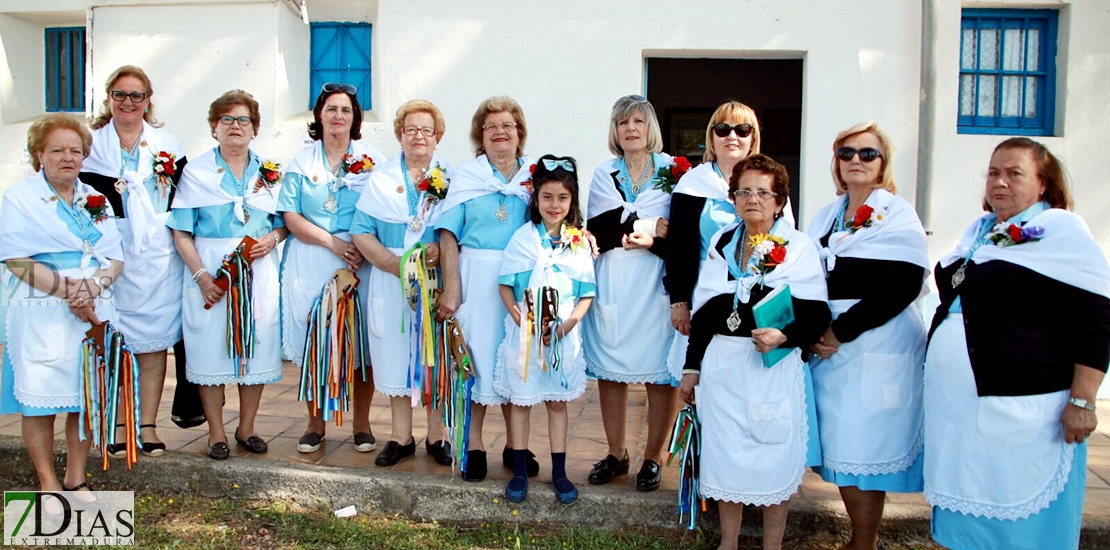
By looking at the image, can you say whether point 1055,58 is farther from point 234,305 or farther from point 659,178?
point 234,305

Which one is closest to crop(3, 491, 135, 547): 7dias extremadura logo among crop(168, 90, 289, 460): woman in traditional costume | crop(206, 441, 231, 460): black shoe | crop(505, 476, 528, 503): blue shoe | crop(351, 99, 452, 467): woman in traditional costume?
crop(206, 441, 231, 460): black shoe

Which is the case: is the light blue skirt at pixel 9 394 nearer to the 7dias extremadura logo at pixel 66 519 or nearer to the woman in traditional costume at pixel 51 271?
the woman in traditional costume at pixel 51 271

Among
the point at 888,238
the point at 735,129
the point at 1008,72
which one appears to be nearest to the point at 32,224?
the point at 735,129

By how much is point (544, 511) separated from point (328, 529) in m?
1.06

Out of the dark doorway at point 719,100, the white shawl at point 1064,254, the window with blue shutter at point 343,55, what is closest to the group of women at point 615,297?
the white shawl at point 1064,254

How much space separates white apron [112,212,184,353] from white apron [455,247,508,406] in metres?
1.64

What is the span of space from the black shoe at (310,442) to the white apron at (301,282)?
0.49 meters

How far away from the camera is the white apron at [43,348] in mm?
4023

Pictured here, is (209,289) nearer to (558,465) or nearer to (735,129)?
(558,465)

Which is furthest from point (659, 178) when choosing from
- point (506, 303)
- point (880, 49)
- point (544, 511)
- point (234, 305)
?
point (880, 49)

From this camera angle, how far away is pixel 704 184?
156 inches

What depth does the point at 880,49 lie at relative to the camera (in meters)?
6.49

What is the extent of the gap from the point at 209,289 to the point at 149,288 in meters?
0.36

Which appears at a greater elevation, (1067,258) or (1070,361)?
(1067,258)
